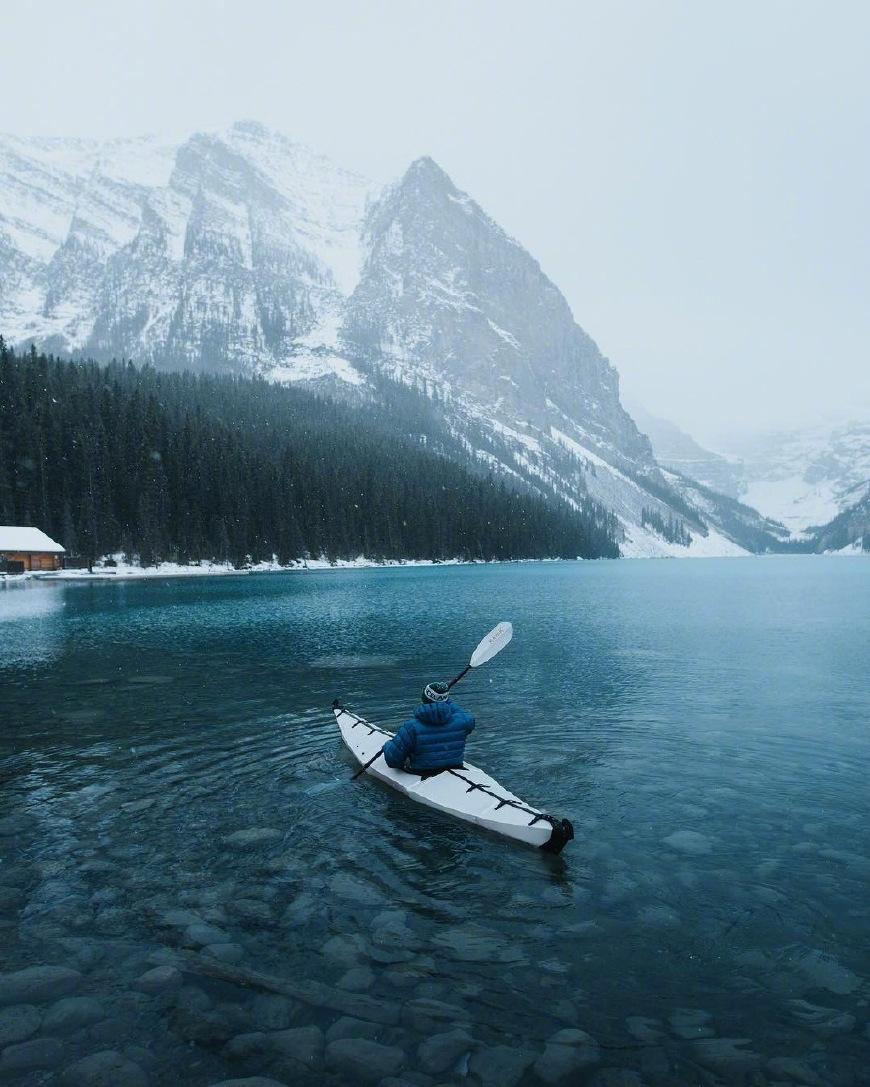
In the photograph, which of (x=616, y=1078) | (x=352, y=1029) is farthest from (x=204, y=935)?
(x=616, y=1078)

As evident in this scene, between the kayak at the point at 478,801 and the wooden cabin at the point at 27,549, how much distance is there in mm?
91642

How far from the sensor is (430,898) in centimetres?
1036

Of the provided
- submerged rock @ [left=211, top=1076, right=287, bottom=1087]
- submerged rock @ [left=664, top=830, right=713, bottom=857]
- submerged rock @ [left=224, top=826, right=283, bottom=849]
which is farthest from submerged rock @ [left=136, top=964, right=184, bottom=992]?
submerged rock @ [left=664, top=830, right=713, bottom=857]

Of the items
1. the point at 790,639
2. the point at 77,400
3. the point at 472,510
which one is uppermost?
the point at 77,400

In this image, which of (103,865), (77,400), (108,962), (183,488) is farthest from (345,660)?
(77,400)

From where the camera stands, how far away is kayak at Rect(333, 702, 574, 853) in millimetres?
11727

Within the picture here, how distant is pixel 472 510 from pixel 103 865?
173 metres

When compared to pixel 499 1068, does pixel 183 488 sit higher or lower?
higher

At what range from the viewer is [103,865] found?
11.4m

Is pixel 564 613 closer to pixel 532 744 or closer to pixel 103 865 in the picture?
pixel 532 744

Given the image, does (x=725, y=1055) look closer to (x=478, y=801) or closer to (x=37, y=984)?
(x=478, y=801)

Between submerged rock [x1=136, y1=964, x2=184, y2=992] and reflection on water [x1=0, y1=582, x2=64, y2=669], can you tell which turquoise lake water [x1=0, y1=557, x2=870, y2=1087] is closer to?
submerged rock [x1=136, y1=964, x2=184, y2=992]

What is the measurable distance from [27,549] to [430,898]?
98.0 meters

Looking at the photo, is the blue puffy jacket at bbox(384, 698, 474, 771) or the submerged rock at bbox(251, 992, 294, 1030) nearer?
the submerged rock at bbox(251, 992, 294, 1030)
